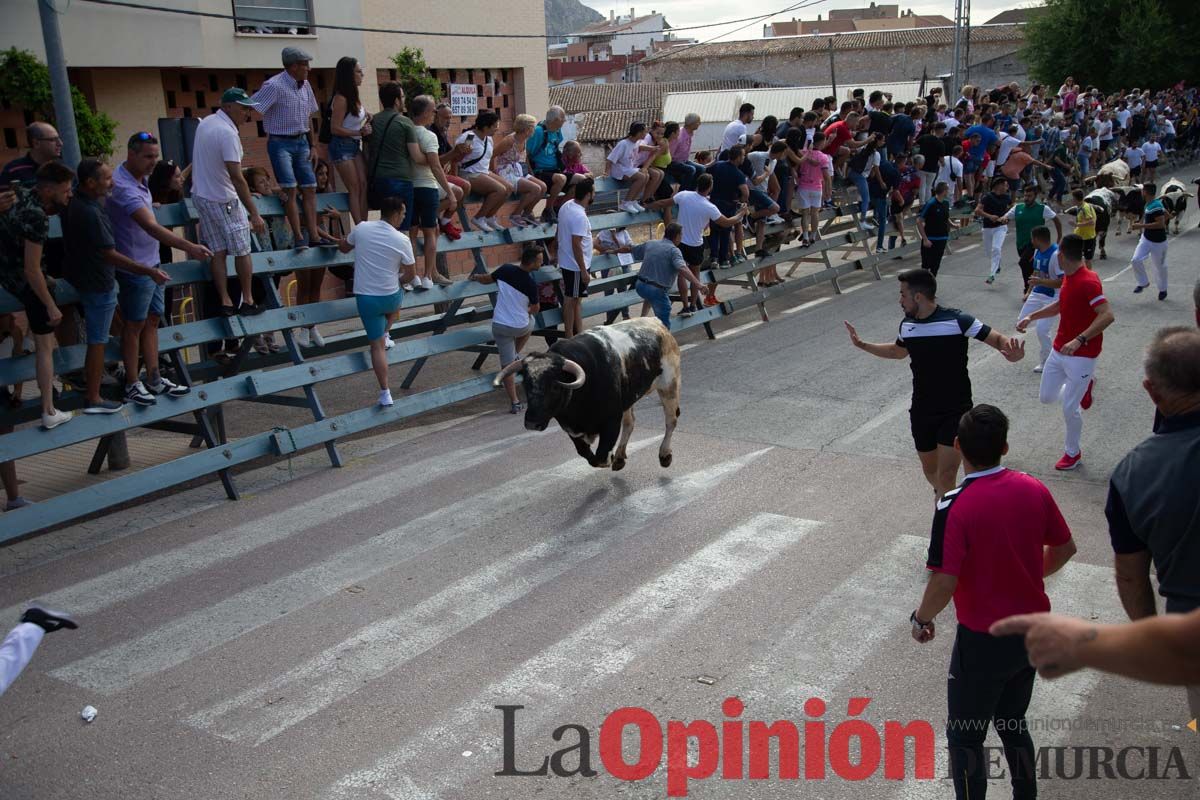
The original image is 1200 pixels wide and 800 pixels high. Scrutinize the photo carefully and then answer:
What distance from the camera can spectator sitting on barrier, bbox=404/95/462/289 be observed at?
12078 millimetres

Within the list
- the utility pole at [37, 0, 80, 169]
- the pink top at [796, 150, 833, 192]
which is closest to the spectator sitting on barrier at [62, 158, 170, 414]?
the utility pole at [37, 0, 80, 169]

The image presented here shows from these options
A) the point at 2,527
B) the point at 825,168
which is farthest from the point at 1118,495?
the point at 825,168

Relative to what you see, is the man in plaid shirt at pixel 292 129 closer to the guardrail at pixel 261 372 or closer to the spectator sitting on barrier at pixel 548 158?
the guardrail at pixel 261 372

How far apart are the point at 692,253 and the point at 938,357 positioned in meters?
8.14

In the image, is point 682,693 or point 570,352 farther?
point 570,352

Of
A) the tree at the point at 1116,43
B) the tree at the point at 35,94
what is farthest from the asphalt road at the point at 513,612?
the tree at the point at 1116,43

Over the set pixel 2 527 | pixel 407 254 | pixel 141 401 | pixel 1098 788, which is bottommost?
pixel 1098 788

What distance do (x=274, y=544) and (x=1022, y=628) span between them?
22.6 feet

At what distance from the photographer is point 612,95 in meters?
66.8

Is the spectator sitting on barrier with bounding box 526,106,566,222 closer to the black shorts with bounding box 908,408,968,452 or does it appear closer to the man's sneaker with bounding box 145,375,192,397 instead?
the man's sneaker with bounding box 145,375,192,397

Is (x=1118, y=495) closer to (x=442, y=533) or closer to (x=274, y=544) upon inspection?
(x=442, y=533)

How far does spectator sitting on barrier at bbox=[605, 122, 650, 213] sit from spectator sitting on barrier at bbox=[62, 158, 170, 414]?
8.14 metres

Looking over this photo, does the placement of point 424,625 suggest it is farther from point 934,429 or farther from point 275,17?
point 275,17

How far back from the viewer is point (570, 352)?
30.8ft
